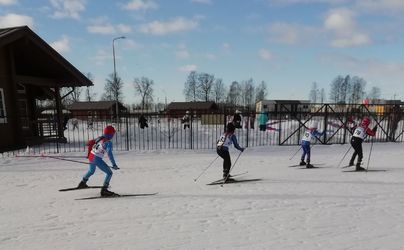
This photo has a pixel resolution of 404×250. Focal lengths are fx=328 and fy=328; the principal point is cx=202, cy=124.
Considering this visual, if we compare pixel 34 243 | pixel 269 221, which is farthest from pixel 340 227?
pixel 34 243

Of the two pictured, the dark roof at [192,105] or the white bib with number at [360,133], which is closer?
the white bib with number at [360,133]

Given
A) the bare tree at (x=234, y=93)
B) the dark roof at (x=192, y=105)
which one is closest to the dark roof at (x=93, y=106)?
the dark roof at (x=192, y=105)

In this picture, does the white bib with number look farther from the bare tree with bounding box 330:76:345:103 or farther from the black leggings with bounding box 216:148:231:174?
the bare tree with bounding box 330:76:345:103

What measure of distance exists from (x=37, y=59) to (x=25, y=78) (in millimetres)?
1336

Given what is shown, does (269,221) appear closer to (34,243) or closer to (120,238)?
(120,238)

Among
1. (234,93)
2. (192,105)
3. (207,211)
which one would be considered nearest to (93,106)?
(192,105)

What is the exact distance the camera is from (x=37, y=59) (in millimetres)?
16891

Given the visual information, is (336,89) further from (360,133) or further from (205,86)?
(360,133)

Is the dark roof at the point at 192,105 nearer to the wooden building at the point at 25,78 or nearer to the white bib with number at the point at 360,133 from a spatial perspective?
the wooden building at the point at 25,78

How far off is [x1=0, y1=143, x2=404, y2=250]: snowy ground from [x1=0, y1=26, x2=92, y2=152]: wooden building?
17.7 ft

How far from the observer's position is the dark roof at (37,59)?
47.2 ft

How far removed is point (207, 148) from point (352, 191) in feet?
29.2

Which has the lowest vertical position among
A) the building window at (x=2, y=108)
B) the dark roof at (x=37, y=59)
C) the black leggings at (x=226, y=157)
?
the black leggings at (x=226, y=157)

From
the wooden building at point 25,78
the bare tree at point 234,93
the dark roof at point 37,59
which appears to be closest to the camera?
the dark roof at point 37,59
